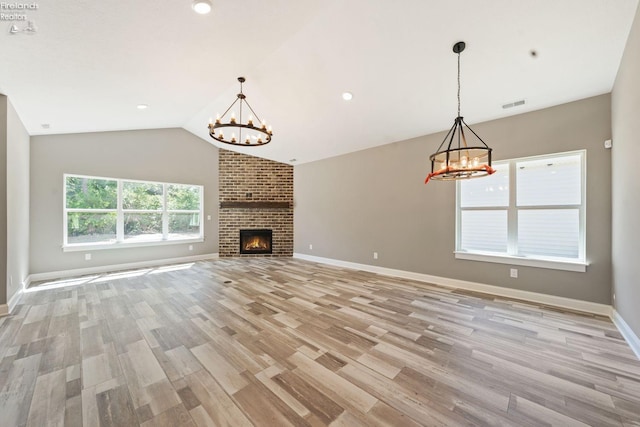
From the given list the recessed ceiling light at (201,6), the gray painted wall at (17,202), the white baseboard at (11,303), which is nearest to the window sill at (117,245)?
the gray painted wall at (17,202)

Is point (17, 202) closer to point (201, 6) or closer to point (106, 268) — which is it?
point (106, 268)

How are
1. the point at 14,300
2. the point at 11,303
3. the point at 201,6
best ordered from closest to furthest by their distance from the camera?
the point at 201,6, the point at 11,303, the point at 14,300

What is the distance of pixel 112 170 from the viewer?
5586mm

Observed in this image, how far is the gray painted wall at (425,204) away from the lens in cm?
329

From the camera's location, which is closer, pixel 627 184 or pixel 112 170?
pixel 627 184

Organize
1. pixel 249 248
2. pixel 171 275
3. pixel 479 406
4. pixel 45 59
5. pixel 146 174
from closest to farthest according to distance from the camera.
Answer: pixel 479 406 < pixel 45 59 < pixel 171 275 < pixel 146 174 < pixel 249 248

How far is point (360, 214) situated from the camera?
231 inches

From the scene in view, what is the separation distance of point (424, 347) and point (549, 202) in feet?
9.86

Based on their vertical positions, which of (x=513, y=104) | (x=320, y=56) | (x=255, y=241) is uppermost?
(x=320, y=56)

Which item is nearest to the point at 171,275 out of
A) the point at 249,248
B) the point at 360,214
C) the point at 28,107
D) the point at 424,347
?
the point at 249,248

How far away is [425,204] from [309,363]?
363 centimetres

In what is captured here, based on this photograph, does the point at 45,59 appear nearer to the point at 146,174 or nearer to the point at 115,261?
the point at 146,174

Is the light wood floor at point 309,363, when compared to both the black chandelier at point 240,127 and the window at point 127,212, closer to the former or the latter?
the window at point 127,212

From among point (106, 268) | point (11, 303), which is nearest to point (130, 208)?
point (106, 268)
